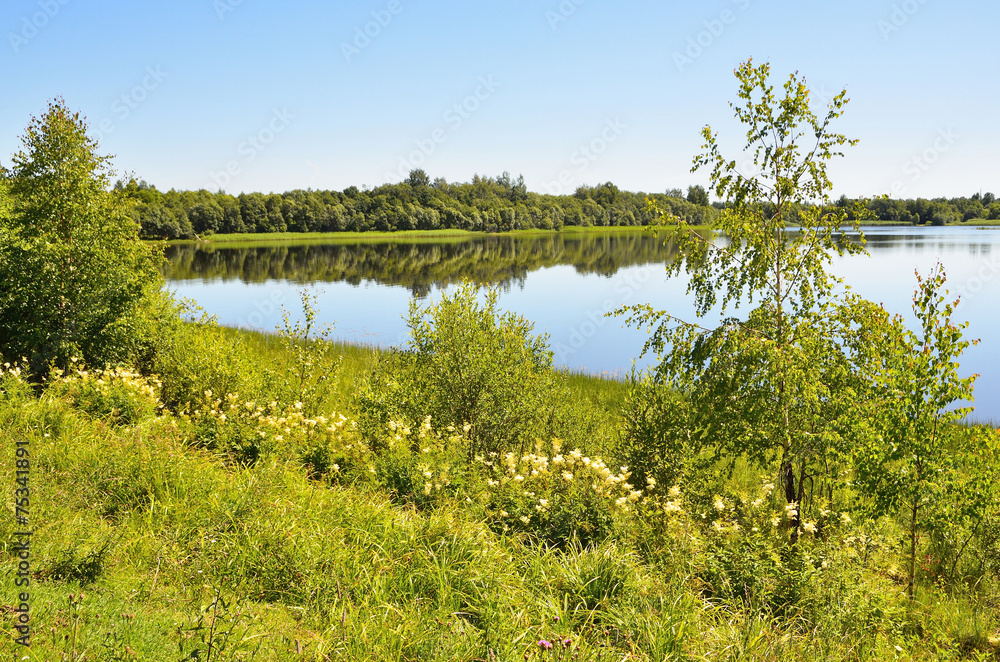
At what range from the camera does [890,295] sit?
3341cm

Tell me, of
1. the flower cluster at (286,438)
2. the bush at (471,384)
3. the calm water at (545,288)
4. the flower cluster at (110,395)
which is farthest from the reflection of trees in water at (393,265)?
the flower cluster at (286,438)

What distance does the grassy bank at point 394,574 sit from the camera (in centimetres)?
382

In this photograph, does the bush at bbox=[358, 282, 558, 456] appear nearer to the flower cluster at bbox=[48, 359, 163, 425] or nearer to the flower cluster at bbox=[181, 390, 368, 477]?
the flower cluster at bbox=[181, 390, 368, 477]

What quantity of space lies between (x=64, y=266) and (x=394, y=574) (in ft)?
32.9

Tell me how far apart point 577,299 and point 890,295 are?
1736cm

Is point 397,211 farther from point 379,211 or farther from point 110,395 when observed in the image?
point 110,395

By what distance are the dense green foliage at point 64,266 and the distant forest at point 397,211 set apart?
84534mm

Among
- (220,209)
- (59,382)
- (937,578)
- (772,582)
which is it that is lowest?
(937,578)

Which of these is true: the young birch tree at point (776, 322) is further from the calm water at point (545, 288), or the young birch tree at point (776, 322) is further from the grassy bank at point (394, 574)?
the calm water at point (545, 288)

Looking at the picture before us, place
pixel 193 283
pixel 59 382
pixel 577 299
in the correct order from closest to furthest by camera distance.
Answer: pixel 59 382
pixel 577 299
pixel 193 283

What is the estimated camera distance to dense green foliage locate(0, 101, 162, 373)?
10844 millimetres

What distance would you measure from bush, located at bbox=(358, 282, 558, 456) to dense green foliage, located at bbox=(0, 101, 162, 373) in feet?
18.6

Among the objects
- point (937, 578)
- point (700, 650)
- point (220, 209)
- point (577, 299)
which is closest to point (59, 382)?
point (700, 650)

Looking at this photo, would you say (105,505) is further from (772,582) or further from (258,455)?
(772,582)
